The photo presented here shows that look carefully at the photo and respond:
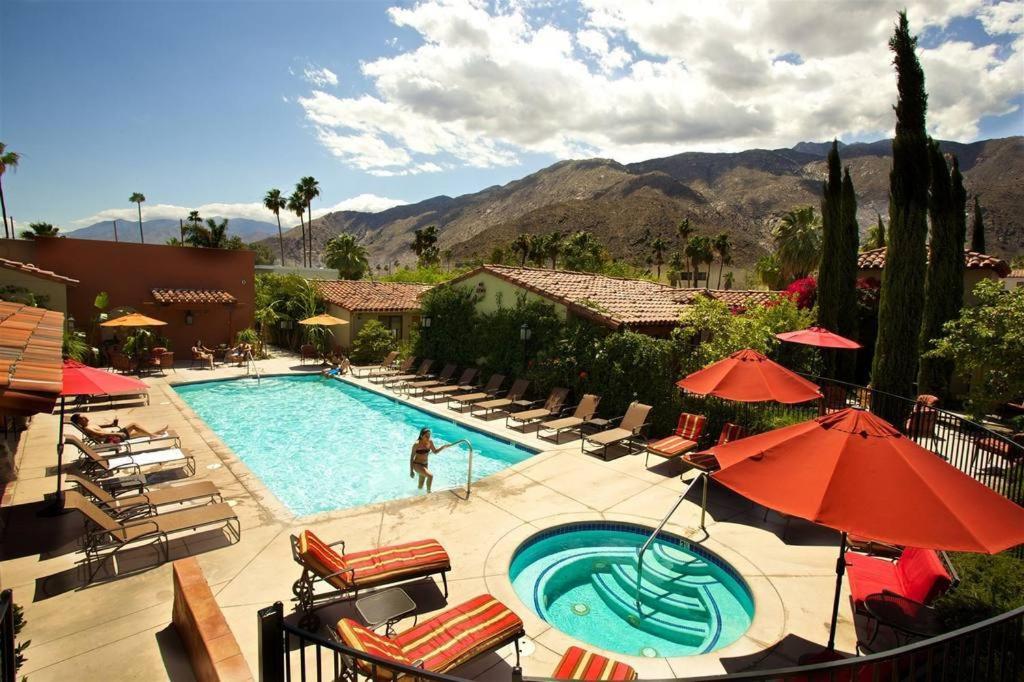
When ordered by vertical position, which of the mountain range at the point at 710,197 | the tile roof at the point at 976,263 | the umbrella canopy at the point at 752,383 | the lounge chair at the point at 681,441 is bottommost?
the lounge chair at the point at 681,441

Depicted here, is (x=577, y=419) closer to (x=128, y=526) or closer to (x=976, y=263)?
(x=128, y=526)

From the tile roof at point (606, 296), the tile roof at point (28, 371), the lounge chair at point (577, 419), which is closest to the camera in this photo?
the tile roof at point (28, 371)

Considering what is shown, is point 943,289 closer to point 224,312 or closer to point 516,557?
point 516,557

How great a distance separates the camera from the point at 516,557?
7430 mm

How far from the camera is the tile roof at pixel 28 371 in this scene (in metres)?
3.09

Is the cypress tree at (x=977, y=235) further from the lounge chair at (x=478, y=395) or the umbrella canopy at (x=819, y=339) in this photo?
the lounge chair at (x=478, y=395)

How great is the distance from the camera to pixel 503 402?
16297 mm

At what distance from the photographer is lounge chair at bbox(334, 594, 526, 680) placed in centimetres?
438

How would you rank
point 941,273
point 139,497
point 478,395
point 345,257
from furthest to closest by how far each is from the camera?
point 345,257 → point 941,273 → point 478,395 → point 139,497

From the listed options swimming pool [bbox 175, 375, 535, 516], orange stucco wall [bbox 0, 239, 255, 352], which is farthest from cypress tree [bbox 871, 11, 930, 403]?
orange stucco wall [bbox 0, 239, 255, 352]

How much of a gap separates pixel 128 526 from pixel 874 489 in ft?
27.9

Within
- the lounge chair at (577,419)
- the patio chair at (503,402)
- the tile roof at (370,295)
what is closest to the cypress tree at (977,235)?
the lounge chair at (577,419)

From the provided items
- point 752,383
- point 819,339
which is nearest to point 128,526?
point 752,383

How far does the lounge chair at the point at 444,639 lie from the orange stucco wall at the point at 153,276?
24.8 metres
